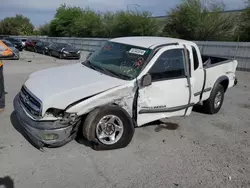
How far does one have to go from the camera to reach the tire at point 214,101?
582 centimetres

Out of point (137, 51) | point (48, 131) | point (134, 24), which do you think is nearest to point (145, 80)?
point (137, 51)

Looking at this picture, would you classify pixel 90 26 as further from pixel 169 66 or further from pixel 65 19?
pixel 169 66

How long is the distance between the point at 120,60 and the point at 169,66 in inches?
36.4

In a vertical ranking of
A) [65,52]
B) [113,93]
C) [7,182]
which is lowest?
[7,182]

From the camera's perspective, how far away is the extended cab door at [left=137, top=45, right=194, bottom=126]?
166 inches

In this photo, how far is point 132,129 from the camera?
13.3 ft

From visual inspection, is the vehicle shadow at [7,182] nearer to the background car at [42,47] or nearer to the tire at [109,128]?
the tire at [109,128]

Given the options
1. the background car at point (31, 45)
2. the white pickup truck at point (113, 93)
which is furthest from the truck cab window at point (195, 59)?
the background car at point (31, 45)

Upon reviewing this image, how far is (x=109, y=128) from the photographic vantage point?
3.94 metres

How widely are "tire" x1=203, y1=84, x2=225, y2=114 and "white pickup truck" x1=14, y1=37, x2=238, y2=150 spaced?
0.51 m

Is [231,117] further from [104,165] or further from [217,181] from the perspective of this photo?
[104,165]

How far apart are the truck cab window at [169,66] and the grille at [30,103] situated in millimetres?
1953

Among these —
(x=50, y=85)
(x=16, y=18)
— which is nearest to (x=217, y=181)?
(x=50, y=85)

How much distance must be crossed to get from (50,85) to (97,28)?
106ft
